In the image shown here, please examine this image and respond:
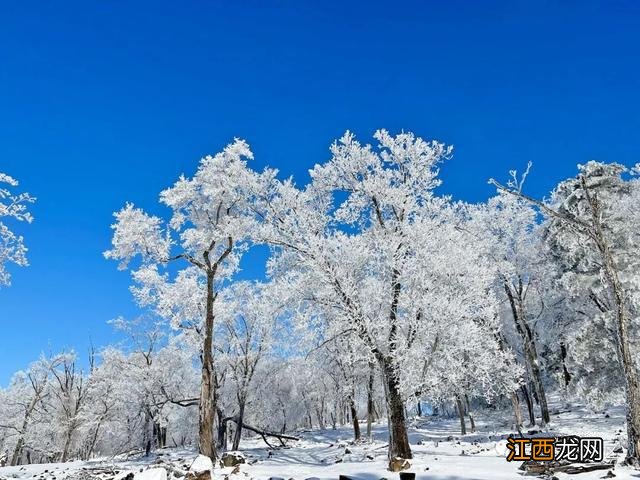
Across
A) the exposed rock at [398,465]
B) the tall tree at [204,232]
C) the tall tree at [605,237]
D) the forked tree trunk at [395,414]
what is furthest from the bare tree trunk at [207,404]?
the tall tree at [605,237]

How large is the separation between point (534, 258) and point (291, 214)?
668 inches

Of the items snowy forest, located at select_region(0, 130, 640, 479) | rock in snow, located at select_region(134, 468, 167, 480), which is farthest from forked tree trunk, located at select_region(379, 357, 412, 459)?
rock in snow, located at select_region(134, 468, 167, 480)

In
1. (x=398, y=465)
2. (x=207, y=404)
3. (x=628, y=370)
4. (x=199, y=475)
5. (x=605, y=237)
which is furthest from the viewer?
(x=605, y=237)

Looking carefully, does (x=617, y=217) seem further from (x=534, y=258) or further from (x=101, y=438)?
(x=101, y=438)

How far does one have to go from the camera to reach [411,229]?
16516 mm

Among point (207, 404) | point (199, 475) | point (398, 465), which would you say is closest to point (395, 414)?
point (398, 465)

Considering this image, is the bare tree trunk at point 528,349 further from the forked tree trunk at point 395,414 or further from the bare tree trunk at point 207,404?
the bare tree trunk at point 207,404

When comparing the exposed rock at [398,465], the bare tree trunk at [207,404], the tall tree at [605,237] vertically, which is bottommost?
the exposed rock at [398,465]

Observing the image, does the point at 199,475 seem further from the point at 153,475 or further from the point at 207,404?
the point at 207,404

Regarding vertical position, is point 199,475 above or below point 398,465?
above

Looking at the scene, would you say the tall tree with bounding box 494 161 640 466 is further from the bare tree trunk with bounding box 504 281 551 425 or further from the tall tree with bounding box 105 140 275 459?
the tall tree with bounding box 105 140 275 459

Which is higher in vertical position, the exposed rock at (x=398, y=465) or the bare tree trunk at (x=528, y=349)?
the bare tree trunk at (x=528, y=349)

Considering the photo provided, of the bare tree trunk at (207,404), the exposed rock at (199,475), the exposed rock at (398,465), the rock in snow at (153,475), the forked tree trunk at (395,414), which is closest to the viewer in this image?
the rock in snow at (153,475)

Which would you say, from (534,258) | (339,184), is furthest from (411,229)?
(534,258)
